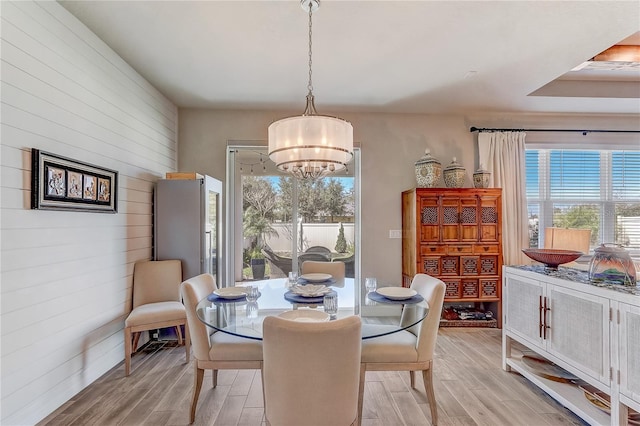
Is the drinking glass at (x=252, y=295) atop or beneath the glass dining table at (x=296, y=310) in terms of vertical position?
atop

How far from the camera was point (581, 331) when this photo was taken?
1.93 metres

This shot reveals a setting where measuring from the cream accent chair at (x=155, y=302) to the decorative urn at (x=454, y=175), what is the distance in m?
3.37

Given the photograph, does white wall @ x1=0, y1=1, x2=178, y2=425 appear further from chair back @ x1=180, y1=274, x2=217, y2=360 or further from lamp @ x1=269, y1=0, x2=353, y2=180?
lamp @ x1=269, y1=0, x2=353, y2=180

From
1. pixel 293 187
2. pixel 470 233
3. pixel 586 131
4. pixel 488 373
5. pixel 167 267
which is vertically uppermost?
pixel 586 131

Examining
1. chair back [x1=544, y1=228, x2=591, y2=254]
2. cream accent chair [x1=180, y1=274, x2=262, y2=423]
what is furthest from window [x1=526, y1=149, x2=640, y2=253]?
cream accent chair [x1=180, y1=274, x2=262, y2=423]

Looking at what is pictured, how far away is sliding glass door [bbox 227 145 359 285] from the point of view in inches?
178

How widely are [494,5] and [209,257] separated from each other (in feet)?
11.2

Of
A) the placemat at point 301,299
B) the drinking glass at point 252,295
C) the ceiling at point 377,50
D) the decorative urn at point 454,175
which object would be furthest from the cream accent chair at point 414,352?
the decorative urn at point 454,175

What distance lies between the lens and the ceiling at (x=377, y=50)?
2.16 meters

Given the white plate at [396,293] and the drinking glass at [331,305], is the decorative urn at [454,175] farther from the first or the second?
the drinking glass at [331,305]

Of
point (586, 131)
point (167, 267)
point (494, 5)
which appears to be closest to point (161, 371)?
point (167, 267)

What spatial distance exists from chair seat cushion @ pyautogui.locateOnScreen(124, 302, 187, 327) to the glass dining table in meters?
0.77

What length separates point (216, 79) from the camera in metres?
3.23

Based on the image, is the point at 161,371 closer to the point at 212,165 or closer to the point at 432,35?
the point at 212,165
